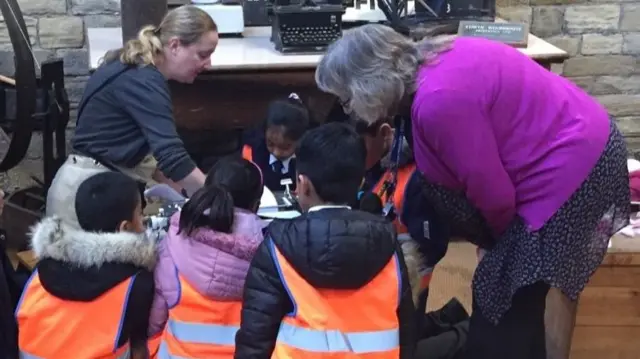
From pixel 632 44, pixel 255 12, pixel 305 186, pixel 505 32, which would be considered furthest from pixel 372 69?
pixel 632 44

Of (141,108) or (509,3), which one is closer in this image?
(141,108)

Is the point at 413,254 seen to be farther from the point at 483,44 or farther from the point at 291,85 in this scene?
the point at 291,85

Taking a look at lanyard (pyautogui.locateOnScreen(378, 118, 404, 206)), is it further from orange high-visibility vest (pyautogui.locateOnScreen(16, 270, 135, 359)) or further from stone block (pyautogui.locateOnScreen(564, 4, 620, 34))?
stone block (pyautogui.locateOnScreen(564, 4, 620, 34))

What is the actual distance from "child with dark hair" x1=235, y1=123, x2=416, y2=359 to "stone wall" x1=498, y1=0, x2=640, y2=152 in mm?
2334

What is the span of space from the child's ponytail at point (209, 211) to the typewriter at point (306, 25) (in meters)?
1.40

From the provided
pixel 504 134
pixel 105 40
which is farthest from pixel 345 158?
pixel 105 40

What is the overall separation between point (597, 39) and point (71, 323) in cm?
289

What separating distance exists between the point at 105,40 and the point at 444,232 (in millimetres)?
1788

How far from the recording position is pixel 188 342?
6.34ft

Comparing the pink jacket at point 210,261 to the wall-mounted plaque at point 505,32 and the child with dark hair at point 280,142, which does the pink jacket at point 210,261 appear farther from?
the wall-mounted plaque at point 505,32

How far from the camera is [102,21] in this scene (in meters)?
3.73

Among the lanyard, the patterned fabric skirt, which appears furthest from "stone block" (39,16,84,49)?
the patterned fabric skirt

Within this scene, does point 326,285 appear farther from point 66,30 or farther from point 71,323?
point 66,30

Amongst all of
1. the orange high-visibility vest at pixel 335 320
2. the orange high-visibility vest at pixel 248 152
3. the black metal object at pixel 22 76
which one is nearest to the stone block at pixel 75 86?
the black metal object at pixel 22 76
